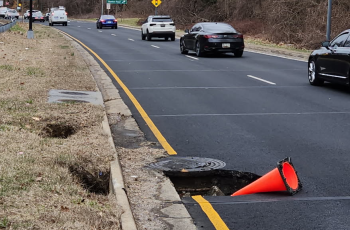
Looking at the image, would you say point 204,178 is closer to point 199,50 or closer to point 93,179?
point 93,179

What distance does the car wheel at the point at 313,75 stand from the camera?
647 inches

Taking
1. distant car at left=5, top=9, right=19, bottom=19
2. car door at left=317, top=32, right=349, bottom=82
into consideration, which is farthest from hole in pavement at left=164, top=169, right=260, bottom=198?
distant car at left=5, top=9, right=19, bottom=19

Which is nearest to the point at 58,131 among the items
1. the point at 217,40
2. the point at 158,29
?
the point at 217,40

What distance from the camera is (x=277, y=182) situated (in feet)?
22.3

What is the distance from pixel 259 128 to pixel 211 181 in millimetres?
3026

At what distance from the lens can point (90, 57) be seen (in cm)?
2500

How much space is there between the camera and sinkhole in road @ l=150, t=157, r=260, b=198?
729 cm

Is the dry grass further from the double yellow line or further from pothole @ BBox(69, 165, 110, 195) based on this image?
the double yellow line

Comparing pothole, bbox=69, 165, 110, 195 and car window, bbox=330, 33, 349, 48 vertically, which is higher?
car window, bbox=330, 33, 349, 48

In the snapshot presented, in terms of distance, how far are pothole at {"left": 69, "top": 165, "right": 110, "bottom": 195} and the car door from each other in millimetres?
8994

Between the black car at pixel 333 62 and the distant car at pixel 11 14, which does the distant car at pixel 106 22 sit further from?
the black car at pixel 333 62

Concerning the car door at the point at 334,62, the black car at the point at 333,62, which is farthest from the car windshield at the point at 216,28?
the car door at the point at 334,62

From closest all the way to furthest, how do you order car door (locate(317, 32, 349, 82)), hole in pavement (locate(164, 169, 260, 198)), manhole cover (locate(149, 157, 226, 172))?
hole in pavement (locate(164, 169, 260, 198)) → manhole cover (locate(149, 157, 226, 172)) → car door (locate(317, 32, 349, 82))

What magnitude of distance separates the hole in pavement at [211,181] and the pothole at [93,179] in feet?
2.44
